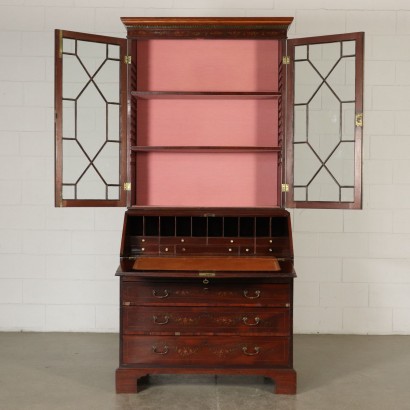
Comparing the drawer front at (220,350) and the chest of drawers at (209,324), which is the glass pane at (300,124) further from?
the drawer front at (220,350)

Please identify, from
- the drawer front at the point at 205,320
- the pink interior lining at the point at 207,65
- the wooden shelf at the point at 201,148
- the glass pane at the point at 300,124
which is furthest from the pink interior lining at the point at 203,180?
the drawer front at the point at 205,320

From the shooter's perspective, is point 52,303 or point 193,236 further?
point 52,303

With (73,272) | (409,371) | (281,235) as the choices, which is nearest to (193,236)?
(281,235)

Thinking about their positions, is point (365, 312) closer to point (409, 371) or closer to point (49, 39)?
point (409, 371)

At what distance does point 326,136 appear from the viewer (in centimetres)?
328

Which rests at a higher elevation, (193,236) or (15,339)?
(193,236)

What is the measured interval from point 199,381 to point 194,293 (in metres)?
0.61

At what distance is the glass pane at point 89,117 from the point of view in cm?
333

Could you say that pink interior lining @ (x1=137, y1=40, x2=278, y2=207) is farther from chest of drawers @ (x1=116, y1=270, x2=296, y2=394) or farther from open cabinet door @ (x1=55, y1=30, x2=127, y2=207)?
chest of drawers @ (x1=116, y1=270, x2=296, y2=394)

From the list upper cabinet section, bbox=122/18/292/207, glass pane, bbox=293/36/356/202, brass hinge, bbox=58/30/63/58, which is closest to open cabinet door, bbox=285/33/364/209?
glass pane, bbox=293/36/356/202

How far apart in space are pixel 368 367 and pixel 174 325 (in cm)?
139

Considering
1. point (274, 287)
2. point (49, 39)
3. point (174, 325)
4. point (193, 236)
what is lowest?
point (174, 325)

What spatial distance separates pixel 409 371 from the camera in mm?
3576

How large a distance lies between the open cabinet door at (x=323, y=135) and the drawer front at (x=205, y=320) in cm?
68
